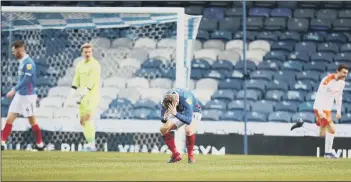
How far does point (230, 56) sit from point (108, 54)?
3745 mm

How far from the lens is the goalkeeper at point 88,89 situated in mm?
19484

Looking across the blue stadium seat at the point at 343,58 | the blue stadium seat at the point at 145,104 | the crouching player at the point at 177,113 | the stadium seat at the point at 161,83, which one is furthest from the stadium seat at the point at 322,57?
the crouching player at the point at 177,113

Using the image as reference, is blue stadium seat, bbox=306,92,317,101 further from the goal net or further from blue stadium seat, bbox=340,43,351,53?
the goal net

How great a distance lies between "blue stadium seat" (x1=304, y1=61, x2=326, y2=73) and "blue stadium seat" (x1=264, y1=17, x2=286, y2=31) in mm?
1473

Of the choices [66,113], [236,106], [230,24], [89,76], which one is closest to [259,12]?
[230,24]

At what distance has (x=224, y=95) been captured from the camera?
24.1 metres

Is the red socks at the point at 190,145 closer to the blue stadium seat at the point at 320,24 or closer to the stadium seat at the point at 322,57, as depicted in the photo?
the stadium seat at the point at 322,57

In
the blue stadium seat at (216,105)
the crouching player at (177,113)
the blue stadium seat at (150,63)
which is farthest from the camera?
the blue stadium seat at (216,105)

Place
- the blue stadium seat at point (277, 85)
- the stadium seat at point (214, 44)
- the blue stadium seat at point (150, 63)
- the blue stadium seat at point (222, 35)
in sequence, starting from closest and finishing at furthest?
the blue stadium seat at point (150, 63) < the blue stadium seat at point (277, 85) < the stadium seat at point (214, 44) < the blue stadium seat at point (222, 35)

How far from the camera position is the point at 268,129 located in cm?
2172

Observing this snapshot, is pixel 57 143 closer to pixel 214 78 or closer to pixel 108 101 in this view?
pixel 108 101

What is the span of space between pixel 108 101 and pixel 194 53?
365 cm

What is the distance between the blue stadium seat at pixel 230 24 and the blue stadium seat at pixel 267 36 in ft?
1.91

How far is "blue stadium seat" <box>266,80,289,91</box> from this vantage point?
24250 mm
